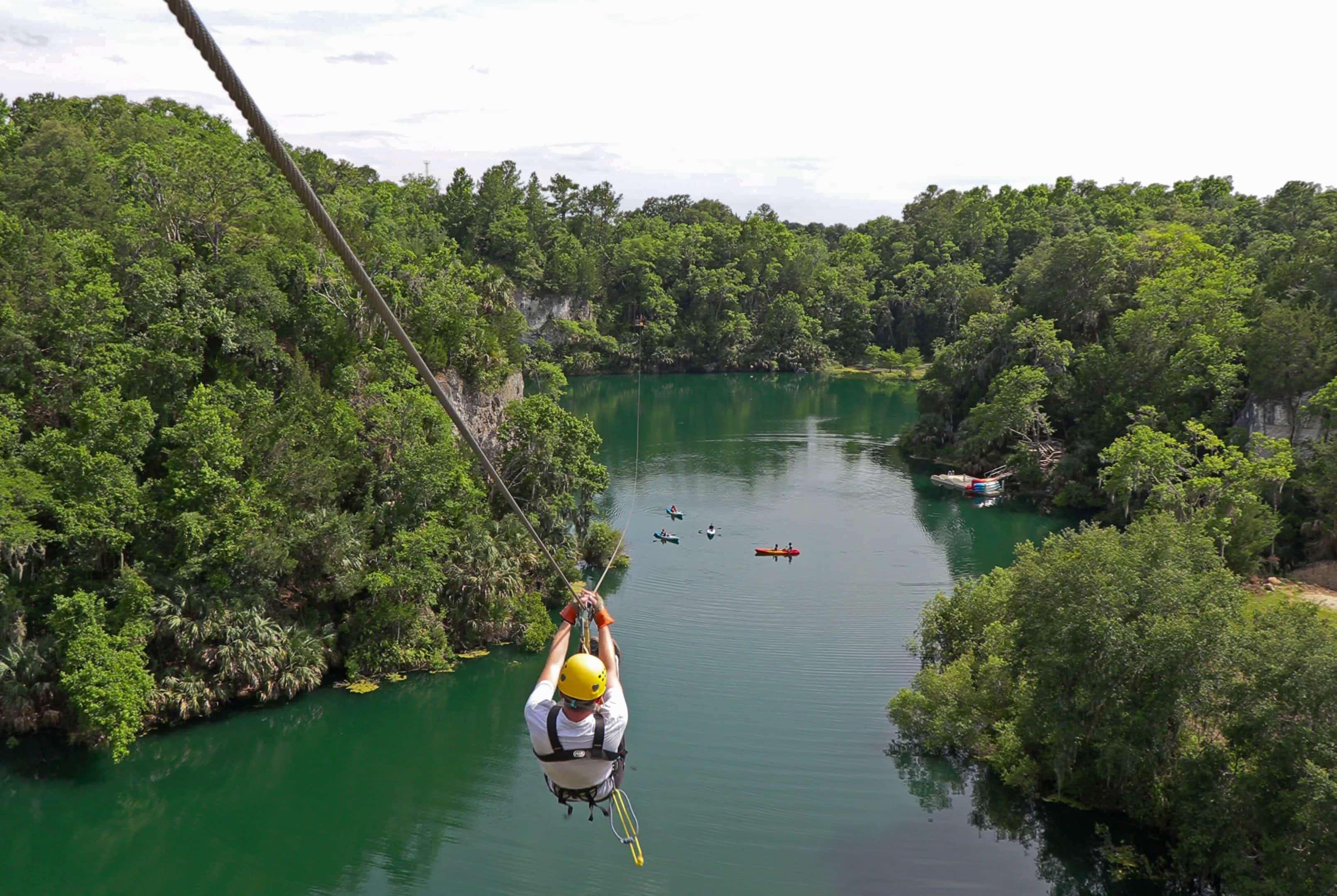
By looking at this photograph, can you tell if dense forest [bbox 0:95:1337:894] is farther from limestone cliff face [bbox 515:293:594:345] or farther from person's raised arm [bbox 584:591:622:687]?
limestone cliff face [bbox 515:293:594:345]

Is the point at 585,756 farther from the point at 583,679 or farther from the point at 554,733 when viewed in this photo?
the point at 583,679

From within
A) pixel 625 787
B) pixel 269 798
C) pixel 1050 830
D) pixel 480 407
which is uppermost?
pixel 480 407

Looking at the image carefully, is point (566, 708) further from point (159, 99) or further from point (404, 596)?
point (159, 99)

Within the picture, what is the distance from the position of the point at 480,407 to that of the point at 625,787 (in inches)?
574

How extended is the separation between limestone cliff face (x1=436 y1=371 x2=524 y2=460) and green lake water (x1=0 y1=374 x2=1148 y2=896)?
623 centimetres

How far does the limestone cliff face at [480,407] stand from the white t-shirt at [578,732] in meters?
24.6

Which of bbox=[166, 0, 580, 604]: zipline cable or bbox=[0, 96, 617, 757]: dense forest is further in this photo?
bbox=[0, 96, 617, 757]: dense forest

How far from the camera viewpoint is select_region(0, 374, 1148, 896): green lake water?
18.3m

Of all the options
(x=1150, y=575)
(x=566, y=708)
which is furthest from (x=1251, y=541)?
(x=566, y=708)

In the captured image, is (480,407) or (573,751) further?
(480,407)

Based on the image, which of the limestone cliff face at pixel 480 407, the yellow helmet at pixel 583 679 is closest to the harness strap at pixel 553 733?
the yellow helmet at pixel 583 679

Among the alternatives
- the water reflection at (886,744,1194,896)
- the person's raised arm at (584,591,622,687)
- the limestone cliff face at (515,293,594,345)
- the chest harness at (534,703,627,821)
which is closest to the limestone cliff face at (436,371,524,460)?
the water reflection at (886,744,1194,896)

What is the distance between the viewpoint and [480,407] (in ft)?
105

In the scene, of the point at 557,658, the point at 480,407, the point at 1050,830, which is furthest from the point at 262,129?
the point at 480,407
